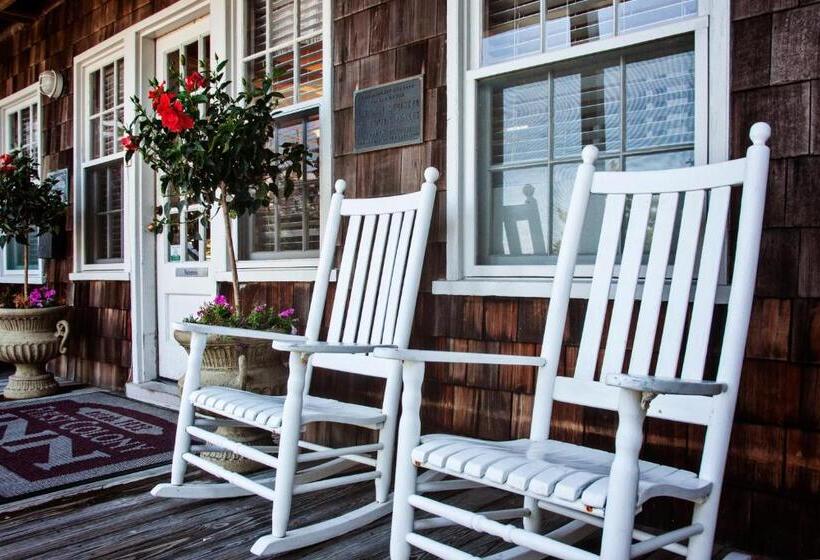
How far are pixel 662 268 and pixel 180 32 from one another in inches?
125

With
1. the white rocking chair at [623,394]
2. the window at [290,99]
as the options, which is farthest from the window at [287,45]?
the white rocking chair at [623,394]

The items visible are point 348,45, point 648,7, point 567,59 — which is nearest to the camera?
point 648,7

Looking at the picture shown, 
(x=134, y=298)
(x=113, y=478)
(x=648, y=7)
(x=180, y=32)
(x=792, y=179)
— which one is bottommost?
(x=113, y=478)

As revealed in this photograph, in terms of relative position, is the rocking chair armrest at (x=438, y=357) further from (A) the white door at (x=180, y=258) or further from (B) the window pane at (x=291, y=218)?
(A) the white door at (x=180, y=258)

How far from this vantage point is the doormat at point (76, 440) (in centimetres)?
248

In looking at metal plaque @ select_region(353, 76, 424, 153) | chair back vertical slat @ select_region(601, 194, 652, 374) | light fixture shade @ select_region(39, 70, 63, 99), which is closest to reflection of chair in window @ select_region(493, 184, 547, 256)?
metal plaque @ select_region(353, 76, 424, 153)

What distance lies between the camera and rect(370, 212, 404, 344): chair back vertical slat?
2.19 metres

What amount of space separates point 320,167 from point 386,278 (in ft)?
2.73

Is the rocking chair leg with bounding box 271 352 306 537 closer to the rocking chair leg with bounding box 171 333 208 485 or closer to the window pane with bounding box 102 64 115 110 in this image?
the rocking chair leg with bounding box 171 333 208 485

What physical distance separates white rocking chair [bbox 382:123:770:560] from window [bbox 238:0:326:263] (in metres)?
1.52

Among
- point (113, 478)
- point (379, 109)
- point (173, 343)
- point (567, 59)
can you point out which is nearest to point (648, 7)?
point (567, 59)

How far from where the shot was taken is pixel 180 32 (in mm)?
3781

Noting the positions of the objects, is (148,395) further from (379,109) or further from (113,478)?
(379,109)

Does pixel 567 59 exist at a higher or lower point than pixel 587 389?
higher
